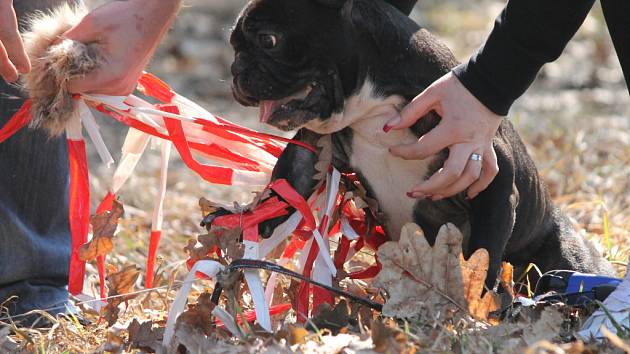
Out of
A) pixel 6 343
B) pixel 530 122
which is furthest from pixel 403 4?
pixel 530 122

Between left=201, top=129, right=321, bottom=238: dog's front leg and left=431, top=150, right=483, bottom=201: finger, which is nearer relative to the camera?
left=431, top=150, right=483, bottom=201: finger

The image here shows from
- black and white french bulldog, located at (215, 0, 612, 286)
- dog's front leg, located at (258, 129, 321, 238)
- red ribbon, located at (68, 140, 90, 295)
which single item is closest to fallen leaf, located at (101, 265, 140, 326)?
red ribbon, located at (68, 140, 90, 295)

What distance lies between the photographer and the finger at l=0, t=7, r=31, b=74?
2645mm

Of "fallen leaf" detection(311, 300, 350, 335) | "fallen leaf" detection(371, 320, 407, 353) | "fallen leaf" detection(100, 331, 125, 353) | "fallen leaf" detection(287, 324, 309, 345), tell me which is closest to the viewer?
"fallen leaf" detection(371, 320, 407, 353)

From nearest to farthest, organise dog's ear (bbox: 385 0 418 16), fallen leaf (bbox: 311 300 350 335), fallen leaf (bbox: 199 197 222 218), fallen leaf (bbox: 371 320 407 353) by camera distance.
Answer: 1. fallen leaf (bbox: 371 320 407 353)
2. fallen leaf (bbox: 311 300 350 335)
3. fallen leaf (bbox: 199 197 222 218)
4. dog's ear (bbox: 385 0 418 16)

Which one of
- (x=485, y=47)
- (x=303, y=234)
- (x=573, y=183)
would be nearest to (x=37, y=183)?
(x=303, y=234)

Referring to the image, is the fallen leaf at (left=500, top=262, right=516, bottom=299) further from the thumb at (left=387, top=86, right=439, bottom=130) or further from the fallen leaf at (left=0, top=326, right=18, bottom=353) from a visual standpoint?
the fallen leaf at (left=0, top=326, right=18, bottom=353)

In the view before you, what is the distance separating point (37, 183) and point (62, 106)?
645 millimetres

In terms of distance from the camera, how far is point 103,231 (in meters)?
2.81

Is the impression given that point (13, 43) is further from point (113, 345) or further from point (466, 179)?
point (466, 179)

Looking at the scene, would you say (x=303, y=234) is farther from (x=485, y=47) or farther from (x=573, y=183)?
(x=573, y=183)

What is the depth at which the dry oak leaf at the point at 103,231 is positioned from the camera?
279cm

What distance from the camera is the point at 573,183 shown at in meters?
4.61

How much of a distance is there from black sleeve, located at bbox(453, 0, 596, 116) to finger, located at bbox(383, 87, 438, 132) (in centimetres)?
9
